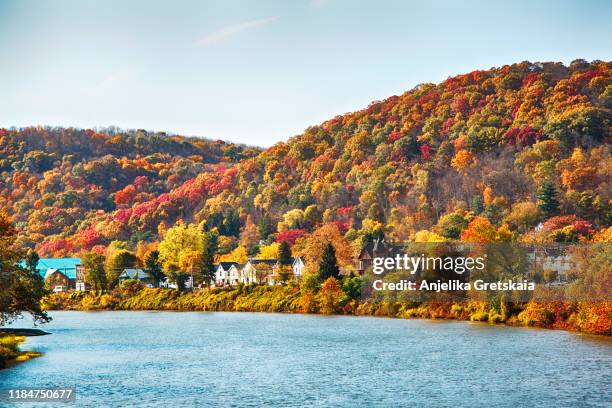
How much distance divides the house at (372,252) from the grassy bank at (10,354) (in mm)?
54197

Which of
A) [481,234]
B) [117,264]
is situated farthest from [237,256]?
[481,234]

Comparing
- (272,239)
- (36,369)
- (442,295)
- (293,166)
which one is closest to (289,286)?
(442,295)

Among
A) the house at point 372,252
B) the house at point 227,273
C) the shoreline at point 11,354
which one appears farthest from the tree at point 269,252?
the shoreline at point 11,354

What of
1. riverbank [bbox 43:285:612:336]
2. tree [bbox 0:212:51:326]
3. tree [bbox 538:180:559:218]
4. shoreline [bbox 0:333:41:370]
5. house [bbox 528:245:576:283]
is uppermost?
tree [bbox 538:180:559:218]

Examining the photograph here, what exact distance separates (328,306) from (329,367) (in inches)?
1652

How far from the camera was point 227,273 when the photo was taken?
128 meters

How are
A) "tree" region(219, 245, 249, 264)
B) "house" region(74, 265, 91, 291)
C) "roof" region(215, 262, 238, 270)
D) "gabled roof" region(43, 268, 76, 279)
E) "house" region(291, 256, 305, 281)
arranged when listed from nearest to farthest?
"house" region(291, 256, 305, 281) → "roof" region(215, 262, 238, 270) → "tree" region(219, 245, 249, 264) → "house" region(74, 265, 91, 291) → "gabled roof" region(43, 268, 76, 279)

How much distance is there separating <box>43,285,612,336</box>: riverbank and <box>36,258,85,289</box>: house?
14180 mm

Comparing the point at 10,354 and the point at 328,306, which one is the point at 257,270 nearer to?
the point at 328,306

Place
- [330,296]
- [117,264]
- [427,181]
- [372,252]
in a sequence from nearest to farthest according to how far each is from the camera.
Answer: [330,296]
[372,252]
[117,264]
[427,181]

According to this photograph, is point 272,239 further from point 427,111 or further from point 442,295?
point 442,295

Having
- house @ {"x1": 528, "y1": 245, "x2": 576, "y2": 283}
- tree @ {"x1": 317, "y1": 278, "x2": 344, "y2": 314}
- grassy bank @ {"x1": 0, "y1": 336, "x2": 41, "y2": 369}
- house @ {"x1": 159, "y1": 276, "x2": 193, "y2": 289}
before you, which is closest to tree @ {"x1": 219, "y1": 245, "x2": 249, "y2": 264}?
house @ {"x1": 159, "y1": 276, "x2": 193, "y2": 289}

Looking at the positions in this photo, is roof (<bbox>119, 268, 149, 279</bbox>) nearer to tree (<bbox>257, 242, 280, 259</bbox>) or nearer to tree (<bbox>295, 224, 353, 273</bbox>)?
tree (<bbox>257, 242, 280, 259</bbox>)

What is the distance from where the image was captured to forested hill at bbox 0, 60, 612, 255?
12281cm
